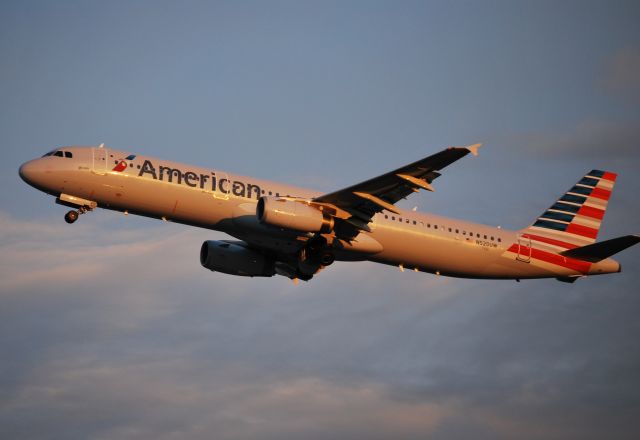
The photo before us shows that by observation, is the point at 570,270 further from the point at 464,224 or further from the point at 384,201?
the point at 384,201

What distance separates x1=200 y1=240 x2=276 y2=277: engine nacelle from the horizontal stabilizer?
17.1 metres

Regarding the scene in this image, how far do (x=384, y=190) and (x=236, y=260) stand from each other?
11.5 m

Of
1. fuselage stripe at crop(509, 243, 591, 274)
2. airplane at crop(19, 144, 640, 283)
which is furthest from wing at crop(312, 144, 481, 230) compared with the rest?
fuselage stripe at crop(509, 243, 591, 274)

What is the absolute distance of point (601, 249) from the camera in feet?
169

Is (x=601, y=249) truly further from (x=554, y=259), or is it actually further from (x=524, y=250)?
(x=524, y=250)

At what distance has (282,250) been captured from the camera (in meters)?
49.6

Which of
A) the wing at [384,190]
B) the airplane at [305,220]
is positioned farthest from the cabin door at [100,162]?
the wing at [384,190]

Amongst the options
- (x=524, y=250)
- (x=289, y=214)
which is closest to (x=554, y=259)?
(x=524, y=250)

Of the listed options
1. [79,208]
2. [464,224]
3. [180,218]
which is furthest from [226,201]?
[464,224]

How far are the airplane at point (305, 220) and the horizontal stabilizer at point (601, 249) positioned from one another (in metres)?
0.07

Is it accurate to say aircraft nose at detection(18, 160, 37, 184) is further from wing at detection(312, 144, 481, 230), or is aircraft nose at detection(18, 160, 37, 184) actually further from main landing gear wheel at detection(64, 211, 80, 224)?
wing at detection(312, 144, 481, 230)

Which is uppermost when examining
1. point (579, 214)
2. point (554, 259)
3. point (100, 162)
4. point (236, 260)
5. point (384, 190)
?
point (100, 162)

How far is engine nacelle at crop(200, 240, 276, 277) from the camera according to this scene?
53.3 metres

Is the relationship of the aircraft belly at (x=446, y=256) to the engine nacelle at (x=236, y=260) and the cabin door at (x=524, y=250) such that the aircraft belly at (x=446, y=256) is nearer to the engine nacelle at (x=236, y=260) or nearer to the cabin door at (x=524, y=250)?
the cabin door at (x=524, y=250)
